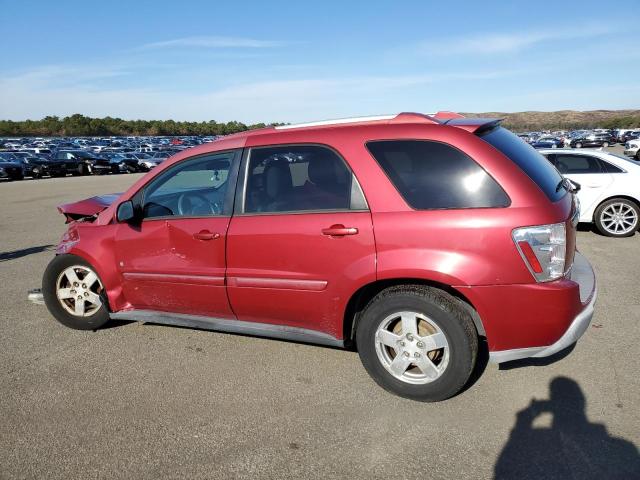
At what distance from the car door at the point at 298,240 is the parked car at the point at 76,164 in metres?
30.8

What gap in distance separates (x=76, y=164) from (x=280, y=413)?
3225 cm

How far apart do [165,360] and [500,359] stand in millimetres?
2464

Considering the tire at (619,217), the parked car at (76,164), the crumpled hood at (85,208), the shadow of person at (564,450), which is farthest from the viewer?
the parked car at (76,164)

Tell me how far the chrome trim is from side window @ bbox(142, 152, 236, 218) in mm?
795

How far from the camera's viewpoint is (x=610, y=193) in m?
8.12

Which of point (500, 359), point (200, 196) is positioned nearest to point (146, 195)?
point (200, 196)

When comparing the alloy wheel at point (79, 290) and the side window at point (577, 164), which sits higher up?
the side window at point (577, 164)

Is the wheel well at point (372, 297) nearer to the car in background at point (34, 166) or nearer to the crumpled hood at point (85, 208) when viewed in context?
the crumpled hood at point (85, 208)

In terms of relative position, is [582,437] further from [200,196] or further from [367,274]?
[200,196]

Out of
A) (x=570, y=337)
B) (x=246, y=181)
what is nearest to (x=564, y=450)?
(x=570, y=337)

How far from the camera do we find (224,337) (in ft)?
13.8

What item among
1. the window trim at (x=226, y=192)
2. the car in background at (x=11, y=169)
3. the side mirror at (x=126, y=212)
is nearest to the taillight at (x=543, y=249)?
the window trim at (x=226, y=192)

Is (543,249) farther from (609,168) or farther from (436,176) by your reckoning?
(609,168)

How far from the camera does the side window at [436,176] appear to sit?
2830 mm
